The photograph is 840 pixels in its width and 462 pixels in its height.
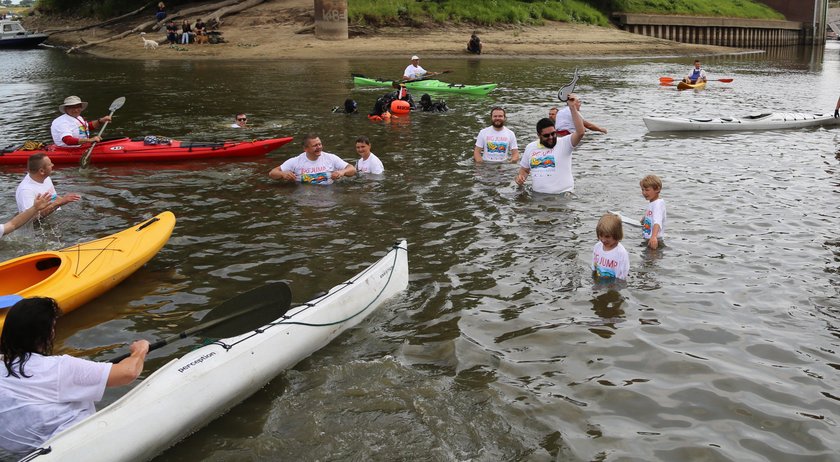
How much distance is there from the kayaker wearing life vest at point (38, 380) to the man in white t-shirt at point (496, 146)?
963 centimetres

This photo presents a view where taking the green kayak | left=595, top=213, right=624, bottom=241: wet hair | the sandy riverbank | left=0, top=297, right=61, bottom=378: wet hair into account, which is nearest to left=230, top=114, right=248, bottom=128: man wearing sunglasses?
the green kayak

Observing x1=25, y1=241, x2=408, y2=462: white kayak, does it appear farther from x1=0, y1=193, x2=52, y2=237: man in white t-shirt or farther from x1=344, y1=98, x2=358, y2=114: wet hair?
x1=344, y1=98, x2=358, y2=114: wet hair

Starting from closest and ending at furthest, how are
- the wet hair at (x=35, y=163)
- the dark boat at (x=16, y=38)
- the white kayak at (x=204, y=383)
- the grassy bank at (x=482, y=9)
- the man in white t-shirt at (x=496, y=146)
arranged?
the white kayak at (x=204, y=383), the wet hair at (x=35, y=163), the man in white t-shirt at (x=496, y=146), the grassy bank at (x=482, y=9), the dark boat at (x=16, y=38)

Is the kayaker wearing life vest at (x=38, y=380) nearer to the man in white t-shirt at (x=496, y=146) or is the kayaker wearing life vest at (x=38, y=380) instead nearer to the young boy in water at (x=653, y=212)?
the young boy in water at (x=653, y=212)

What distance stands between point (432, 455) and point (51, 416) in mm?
2680

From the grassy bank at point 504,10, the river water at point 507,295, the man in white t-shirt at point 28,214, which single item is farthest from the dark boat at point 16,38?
the man in white t-shirt at point 28,214

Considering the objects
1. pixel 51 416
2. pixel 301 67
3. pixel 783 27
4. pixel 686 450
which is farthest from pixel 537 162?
pixel 783 27

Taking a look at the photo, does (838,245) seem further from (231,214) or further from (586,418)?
(231,214)

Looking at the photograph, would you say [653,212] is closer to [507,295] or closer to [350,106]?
A: [507,295]

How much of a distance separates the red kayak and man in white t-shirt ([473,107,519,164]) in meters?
4.92

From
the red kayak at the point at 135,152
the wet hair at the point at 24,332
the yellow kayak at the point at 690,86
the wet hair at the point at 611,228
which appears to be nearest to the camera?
the wet hair at the point at 24,332

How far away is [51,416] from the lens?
15.7 feet

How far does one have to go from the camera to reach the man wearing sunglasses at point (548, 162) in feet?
35.8

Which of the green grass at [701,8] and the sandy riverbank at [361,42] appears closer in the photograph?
the sandy riverbank at [361,42]
